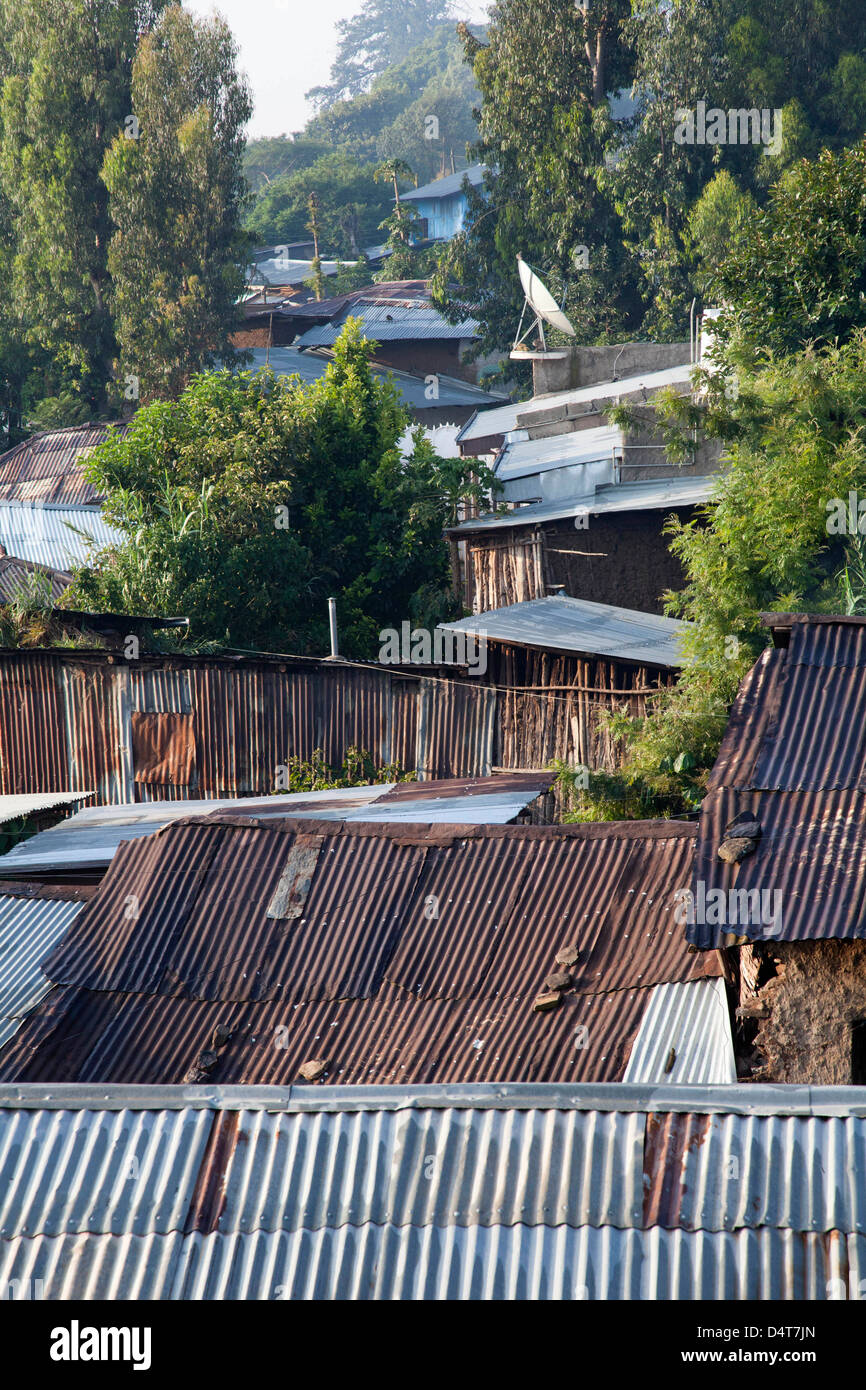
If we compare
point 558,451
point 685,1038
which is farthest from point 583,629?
point 558,451

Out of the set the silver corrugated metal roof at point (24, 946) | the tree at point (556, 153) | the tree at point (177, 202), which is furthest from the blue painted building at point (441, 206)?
the silver corrugated metal roof at point (24, 946)

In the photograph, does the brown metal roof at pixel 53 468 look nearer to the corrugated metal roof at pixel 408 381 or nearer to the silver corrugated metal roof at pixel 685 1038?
the corrugated metal roof at pixel 408 381

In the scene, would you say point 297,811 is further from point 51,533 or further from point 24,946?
point 51,533

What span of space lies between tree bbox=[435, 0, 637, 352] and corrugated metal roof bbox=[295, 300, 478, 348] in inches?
113

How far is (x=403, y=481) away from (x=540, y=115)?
19.3 m

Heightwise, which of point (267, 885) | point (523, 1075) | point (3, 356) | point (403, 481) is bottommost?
point (523, 1075)

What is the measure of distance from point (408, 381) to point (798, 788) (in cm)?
3138

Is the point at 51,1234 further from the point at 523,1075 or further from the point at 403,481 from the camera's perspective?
the point at 403,481

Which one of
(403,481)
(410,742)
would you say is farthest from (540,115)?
(410,742)

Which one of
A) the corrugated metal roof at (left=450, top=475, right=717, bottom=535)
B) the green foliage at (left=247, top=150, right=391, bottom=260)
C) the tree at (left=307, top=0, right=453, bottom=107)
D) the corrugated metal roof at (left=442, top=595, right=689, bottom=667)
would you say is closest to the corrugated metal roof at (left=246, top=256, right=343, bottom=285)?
the green foliage at (left=247, top=150, right=391, bottom=260)

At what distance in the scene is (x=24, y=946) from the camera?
8.72 meters

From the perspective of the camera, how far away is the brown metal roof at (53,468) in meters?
26.7

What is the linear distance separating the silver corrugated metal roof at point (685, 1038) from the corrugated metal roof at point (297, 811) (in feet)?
9.27

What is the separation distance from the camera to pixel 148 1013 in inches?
309
